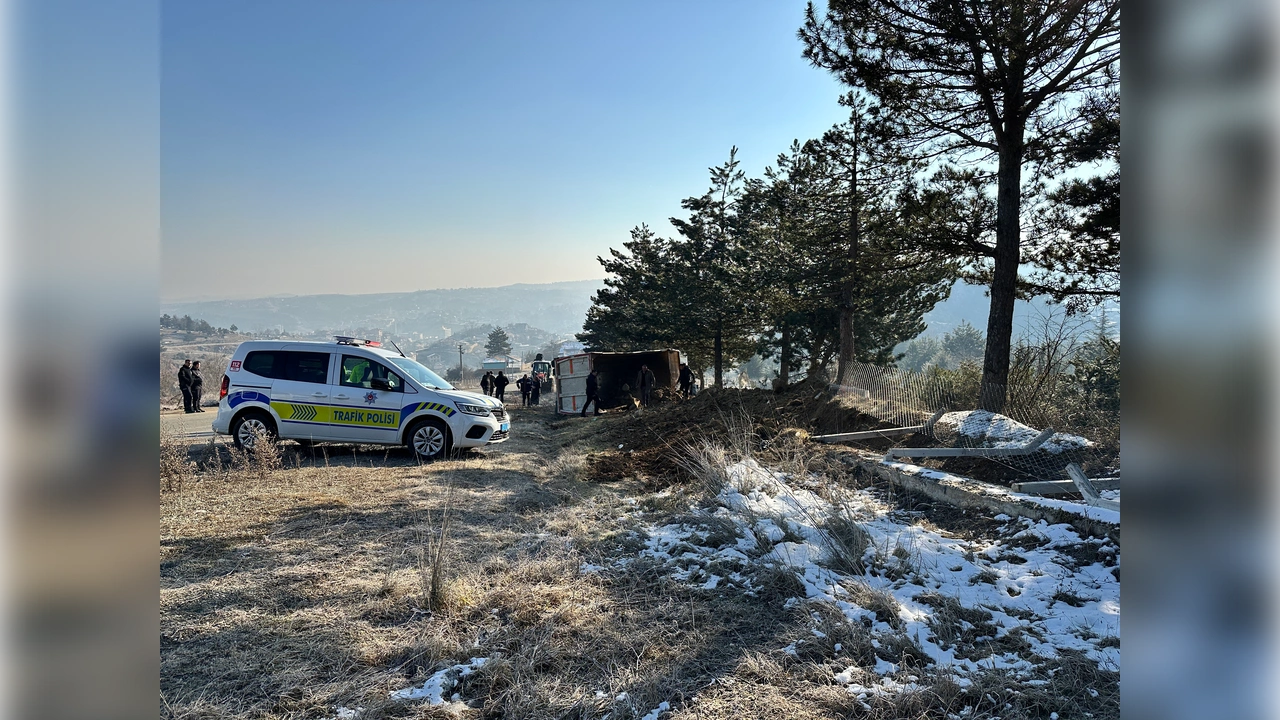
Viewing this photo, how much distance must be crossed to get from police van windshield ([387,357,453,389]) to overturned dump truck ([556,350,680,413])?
11.2 metres

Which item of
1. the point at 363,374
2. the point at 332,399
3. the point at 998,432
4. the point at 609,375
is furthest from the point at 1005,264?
the point at 609,375

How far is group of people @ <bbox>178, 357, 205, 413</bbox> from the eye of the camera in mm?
18469

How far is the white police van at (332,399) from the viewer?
10031 millimetres

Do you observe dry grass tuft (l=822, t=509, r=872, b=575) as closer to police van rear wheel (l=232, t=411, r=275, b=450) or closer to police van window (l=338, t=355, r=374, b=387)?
police van window (l=338, t=355, r=374, b=387)

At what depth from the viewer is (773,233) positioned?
22422 millimetres

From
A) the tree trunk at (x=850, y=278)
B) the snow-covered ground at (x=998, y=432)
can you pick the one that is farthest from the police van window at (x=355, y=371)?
the tree trunk at (x=850, y=278)

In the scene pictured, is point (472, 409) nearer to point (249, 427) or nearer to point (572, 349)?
point (249, 427)

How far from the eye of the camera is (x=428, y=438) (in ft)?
33.9

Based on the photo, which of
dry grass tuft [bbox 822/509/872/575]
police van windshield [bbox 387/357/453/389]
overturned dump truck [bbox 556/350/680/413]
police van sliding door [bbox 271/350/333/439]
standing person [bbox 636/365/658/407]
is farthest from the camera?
overturned dump truck [bbox 556/350/680/413]

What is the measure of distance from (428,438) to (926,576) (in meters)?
7.67

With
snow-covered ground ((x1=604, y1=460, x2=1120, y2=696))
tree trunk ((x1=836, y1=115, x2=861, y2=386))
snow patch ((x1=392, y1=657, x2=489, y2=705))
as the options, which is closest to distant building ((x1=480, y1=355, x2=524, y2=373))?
tree trunk ((x1=836, y1=115, x2=861, y2=386))

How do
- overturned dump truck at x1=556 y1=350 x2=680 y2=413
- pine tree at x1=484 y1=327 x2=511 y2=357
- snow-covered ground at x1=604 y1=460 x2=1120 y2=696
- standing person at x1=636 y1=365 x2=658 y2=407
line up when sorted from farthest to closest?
pine tree at x1=484 y1=327 x2=511 y2=357
overturned dump truck at x1=556 y1=350 x2=680 y2=413
standing person at x1=636 y1=365 x2=658 y2=407
snow-covered ground at x1=604 y1=460 x2=1120 y2=696
